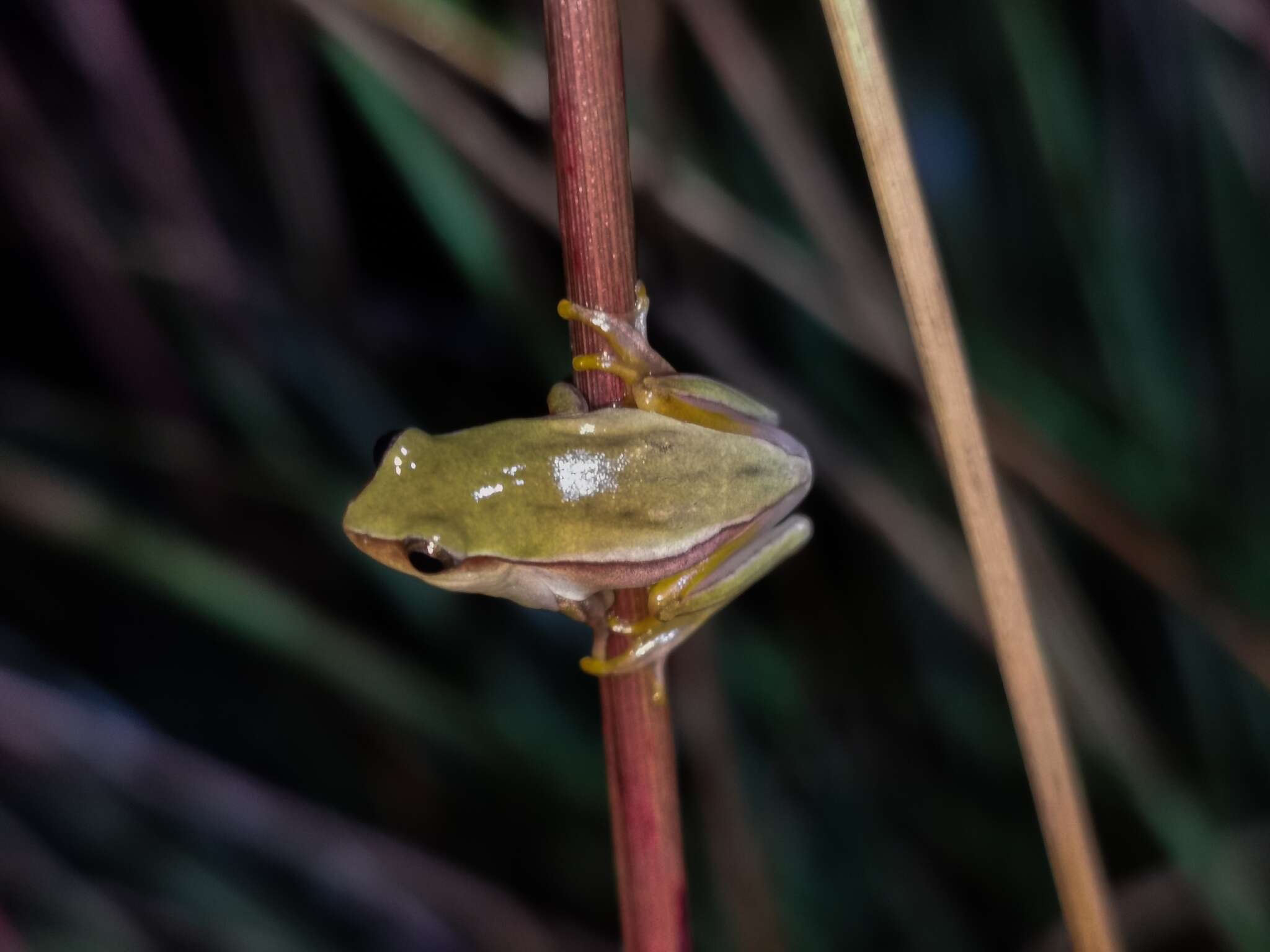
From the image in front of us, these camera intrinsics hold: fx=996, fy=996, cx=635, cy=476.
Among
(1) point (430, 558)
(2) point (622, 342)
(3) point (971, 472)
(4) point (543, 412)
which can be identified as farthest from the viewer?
(4) point (543, 412)

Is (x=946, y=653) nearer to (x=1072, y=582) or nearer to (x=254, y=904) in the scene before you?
(x=1072, y=582)

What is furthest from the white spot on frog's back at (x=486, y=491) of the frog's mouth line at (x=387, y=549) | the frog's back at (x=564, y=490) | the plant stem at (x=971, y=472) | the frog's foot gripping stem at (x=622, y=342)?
the plant stem at (x=971, y=472)

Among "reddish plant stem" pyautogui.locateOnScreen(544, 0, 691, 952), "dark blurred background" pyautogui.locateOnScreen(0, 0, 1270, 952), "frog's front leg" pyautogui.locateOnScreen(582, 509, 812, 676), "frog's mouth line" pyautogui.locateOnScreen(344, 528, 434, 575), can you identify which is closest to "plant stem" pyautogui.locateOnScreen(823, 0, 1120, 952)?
"reddish plant stem" pyautogui.locateOnScreen(544, 0, 691, 952)

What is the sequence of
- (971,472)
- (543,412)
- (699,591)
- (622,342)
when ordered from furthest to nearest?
1. (543,412)
2. (699,591)
3. (622,342)
4. (971,472)

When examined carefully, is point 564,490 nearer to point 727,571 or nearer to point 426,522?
point 426,522

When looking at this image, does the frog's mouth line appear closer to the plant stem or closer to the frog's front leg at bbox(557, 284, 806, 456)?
the frog's front leg at bbox(557, 284, 806, 456)

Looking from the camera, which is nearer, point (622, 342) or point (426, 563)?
point (622, 342)

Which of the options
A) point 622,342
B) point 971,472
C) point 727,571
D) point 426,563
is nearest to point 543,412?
point 727,571

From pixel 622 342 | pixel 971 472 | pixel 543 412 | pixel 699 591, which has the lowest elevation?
pixel 971 472

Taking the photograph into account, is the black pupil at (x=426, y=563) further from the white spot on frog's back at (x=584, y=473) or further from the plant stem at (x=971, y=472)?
the plant stem at (x=971, y=472)
